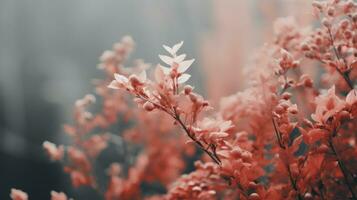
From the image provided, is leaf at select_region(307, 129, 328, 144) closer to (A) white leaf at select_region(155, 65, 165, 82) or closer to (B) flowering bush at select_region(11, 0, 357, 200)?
(B) flowering bush at select_region(11, 0, 357, 200)

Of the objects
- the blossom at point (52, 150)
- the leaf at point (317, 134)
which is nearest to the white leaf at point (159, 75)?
the leaf at point (317, 134)

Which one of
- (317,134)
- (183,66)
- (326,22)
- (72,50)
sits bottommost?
(317,134)

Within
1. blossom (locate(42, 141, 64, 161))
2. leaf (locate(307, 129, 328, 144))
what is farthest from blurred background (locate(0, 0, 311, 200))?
leaf (locate(307, 129, 328, 144))

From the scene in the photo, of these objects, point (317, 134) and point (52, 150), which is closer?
point (317, 134)

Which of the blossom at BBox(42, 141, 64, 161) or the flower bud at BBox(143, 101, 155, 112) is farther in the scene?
the blossom at BBox(42, 141, 64, 161)

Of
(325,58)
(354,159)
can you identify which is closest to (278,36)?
(325,58)

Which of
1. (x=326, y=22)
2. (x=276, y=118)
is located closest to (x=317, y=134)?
(x=276, y=118)

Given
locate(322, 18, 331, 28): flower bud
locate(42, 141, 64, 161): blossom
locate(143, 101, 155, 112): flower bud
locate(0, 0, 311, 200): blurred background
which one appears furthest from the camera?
locate(0, 0, 311, 200): blurred background

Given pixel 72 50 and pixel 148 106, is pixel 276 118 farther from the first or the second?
pixel 72 50
